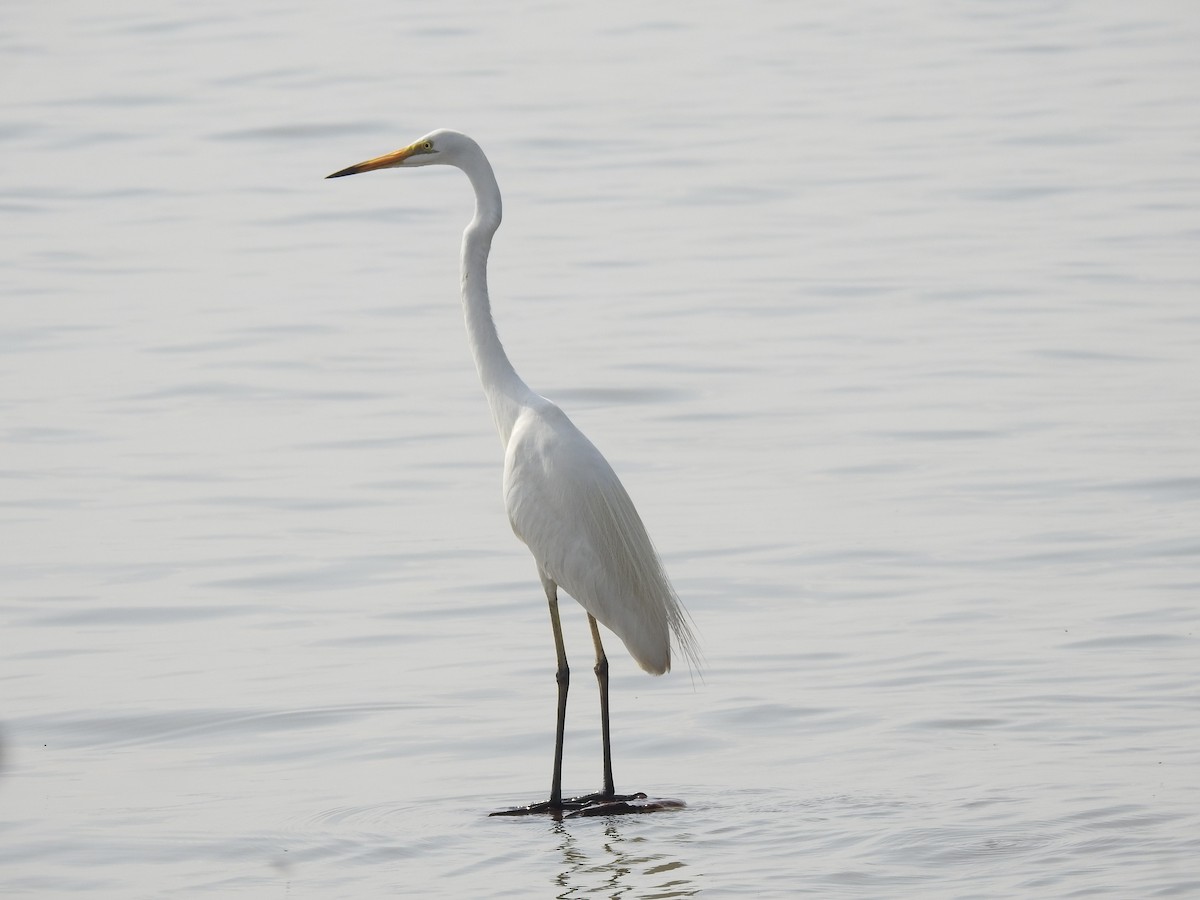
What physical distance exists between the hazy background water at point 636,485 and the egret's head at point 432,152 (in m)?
1.75

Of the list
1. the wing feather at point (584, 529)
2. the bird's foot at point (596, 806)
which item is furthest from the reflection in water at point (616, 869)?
the wing feather at point (584, 529)

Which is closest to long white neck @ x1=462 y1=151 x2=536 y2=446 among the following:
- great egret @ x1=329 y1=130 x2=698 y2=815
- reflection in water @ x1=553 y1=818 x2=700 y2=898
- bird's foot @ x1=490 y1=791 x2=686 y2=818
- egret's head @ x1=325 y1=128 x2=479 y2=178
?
great egret @ x1=329 y1=130 x2=698 y2=815

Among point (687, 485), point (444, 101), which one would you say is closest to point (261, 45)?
point (444, 101)

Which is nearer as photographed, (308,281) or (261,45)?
(308,281)

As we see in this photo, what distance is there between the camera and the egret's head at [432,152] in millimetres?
6309

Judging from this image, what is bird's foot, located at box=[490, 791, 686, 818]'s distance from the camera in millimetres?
5723

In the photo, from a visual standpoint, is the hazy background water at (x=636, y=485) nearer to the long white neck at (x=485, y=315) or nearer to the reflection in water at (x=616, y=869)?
the reflection in water at (x=616, y=869)

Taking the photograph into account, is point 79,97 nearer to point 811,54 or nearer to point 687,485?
point 811,54

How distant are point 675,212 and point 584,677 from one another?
933 cm

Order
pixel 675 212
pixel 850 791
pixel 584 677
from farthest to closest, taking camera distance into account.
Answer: pixel 675 212
pixel 584 677
pixel 850 791

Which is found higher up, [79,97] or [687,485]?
[79,97]

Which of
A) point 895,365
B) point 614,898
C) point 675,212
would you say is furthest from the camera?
point 675,212

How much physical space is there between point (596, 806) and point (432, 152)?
2.04m

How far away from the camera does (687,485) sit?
941 centimetres
